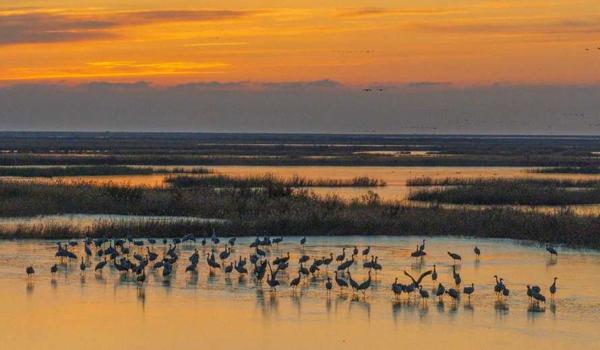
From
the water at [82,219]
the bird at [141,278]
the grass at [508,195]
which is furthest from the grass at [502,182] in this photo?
the bird at [141,278]

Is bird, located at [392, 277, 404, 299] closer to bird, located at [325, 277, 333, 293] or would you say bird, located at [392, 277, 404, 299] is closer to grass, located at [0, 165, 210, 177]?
bird, located at [325, 277, 333, 293]

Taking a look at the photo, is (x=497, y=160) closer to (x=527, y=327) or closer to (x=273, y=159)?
(x=273, y=159)

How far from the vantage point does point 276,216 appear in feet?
87.7

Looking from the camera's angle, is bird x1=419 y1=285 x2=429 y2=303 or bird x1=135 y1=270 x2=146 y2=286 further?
bird x1=135 y1=270 x2=146 y2=286

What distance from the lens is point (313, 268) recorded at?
61.4 feet

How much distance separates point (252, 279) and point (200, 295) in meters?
1.89

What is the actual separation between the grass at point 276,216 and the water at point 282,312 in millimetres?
3884

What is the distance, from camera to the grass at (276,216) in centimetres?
2483

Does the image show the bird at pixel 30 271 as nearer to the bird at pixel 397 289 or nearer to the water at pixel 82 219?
the bird at pixel 397 289

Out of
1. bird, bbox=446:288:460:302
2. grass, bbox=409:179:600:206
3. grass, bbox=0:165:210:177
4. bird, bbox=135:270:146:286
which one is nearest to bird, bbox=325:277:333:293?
bird, bbox=446:288:460:302

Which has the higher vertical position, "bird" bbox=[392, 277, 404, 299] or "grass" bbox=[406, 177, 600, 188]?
"grass" bbox=[406, 177, 600, 188]

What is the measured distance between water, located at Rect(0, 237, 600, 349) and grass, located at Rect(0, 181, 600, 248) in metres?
3.88

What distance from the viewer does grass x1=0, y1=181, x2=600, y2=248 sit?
24.8 m

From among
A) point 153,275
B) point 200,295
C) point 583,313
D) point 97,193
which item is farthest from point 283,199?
point 583,313
